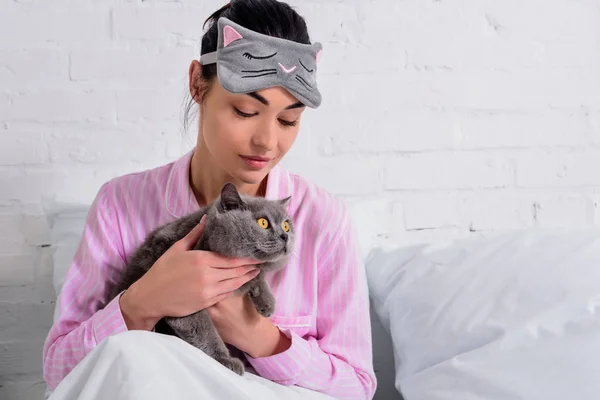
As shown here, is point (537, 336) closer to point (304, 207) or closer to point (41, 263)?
point (304, 207)

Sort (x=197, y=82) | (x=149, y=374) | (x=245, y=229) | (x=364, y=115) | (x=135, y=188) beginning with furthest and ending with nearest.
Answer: (x=364, y=115) < (x=135, y=188) < (x=197, y=82) < (x=245, y=229) < (x=149, y=374)

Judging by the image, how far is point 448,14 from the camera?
75.5 inches

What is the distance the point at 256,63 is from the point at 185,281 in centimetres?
42

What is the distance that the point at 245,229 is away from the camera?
1.09m

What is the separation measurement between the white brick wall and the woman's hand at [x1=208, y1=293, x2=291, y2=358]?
617 millimetres

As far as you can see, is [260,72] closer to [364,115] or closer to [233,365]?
[233,365]

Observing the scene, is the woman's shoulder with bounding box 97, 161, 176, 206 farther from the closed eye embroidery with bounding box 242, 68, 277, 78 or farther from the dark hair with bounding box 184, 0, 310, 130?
the closed eye embroidery with bounding box 242, 68, 277, 78

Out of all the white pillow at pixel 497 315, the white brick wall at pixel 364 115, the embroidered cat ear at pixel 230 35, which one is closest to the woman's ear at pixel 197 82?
the embroidered cat ear at pixel 230 35

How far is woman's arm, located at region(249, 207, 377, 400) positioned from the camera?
1.31 metres

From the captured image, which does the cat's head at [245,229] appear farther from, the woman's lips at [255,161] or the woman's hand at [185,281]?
the woman's lips at [255,161]

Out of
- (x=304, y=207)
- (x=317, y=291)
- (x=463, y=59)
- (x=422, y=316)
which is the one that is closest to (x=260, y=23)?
(x=304, y=207)

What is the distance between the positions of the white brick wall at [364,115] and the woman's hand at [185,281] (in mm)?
732

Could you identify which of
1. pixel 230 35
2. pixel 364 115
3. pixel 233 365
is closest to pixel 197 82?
pixel 230 35

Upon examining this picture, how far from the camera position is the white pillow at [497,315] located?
1.26 meters
